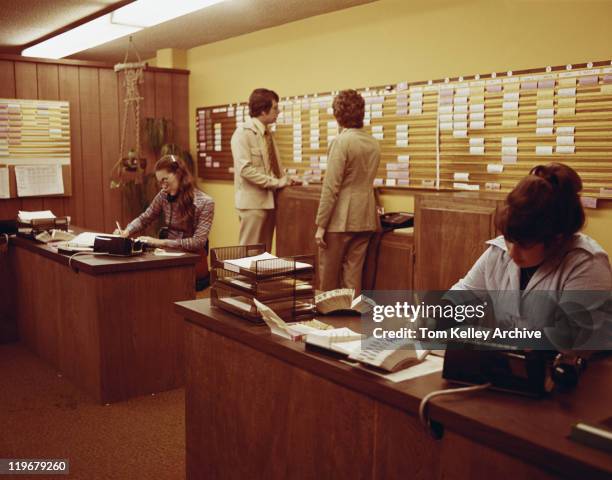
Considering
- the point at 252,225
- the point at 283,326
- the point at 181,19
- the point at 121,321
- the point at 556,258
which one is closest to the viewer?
the point at 556,258

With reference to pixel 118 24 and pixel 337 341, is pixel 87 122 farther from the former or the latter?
pixel 337 341

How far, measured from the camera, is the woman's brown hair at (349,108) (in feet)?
14.7

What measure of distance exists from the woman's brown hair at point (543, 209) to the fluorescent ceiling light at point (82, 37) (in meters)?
4.74

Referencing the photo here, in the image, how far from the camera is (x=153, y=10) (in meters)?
5.24

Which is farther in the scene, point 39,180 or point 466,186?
point 39,180

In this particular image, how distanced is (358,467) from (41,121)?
19.4 ft

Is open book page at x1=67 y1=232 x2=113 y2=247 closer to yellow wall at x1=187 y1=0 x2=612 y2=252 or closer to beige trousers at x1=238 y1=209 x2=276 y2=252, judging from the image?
beige trousers at x1=238 y1=209 x2=276 y2=252

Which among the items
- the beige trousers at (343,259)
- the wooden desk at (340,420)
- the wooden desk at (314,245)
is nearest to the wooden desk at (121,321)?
the beige trousers at (343,259)

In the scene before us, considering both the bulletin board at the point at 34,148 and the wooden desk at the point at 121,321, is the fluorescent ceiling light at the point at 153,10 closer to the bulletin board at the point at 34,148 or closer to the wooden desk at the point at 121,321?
the bulletin board at the point at 34,148

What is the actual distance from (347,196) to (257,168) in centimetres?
105

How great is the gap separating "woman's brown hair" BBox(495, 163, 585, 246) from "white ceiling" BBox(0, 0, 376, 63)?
382cm

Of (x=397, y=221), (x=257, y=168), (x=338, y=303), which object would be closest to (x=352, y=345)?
(x=338, y=303)

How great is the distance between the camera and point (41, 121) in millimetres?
6699

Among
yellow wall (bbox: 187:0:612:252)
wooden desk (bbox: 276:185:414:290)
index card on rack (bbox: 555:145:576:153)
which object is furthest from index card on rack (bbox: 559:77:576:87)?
wooden desk (bbox: 276:185:414:290)
